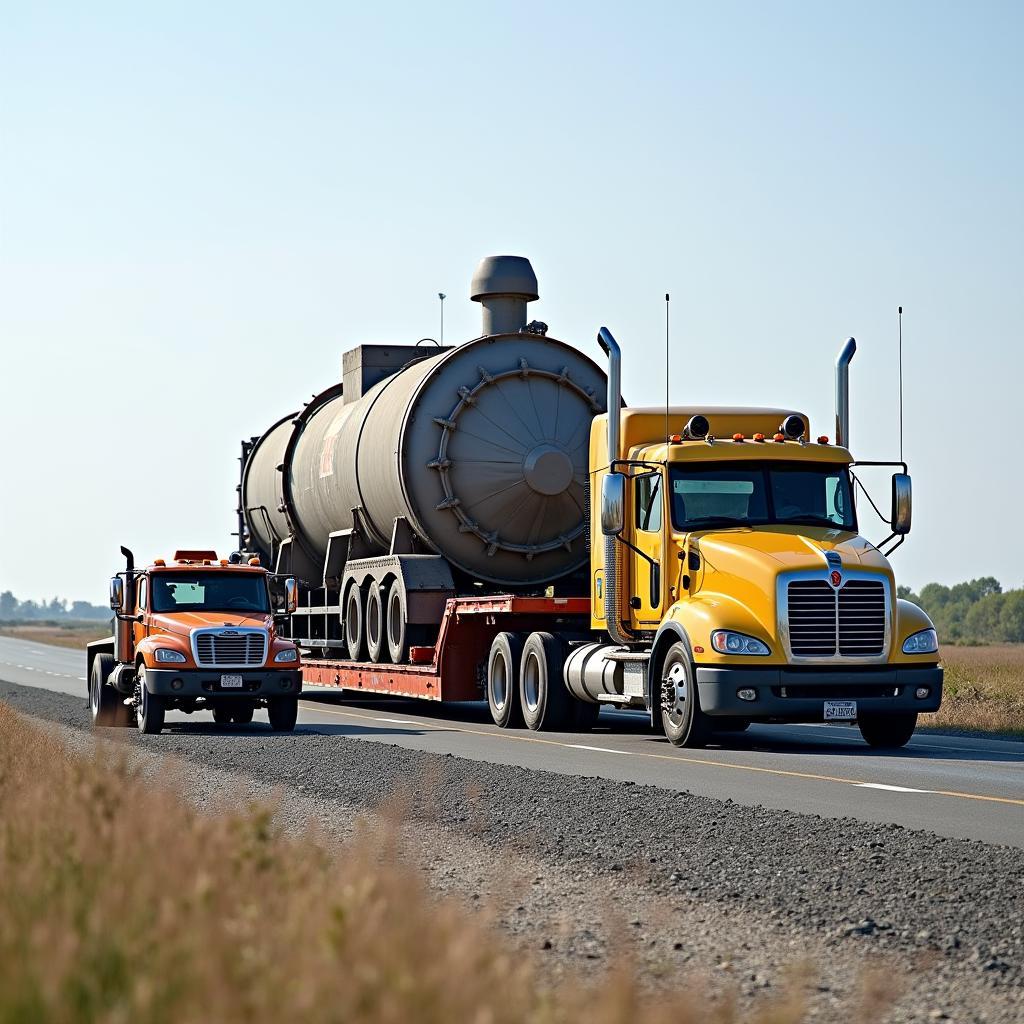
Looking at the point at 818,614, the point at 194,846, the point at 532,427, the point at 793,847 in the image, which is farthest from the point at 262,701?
the point at 194,846

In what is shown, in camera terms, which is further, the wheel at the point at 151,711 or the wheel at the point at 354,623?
the wheel at the point at 354,623

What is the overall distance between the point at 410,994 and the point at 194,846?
2.03m

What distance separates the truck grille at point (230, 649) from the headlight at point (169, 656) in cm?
21

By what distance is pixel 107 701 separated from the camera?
76.4ft

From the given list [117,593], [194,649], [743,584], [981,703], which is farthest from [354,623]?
[743,584]

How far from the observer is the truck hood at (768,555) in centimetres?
1781

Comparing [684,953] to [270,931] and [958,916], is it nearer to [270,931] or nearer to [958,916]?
[958,916]

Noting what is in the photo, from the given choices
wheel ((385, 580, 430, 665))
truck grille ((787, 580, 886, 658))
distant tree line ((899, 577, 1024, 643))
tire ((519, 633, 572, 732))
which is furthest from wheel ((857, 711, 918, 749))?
distant tree line ((899, 577, 1024, 643))

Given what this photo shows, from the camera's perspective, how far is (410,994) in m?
3.66

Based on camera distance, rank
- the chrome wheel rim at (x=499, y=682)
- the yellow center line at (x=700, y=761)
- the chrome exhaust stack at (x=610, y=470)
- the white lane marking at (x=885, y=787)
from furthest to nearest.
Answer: the chrome wheel rim at (x=499, y=682) → the chrome exhaust stack at (x=610, y=470) → the white lane marking at (x=885, y=787) → the yellow center line at (x=700, y=761)

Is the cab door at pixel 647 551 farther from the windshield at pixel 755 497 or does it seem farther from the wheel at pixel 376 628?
the wheel at pixel 376 628

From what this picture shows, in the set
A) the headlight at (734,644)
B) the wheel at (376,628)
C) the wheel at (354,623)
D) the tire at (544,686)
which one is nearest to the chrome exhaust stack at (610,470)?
the tire at (544,686)

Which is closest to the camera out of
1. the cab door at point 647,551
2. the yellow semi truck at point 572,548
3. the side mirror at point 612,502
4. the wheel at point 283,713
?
the yellow semi truck at point 572,548

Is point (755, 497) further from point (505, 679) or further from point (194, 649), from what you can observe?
point (194, 649)
